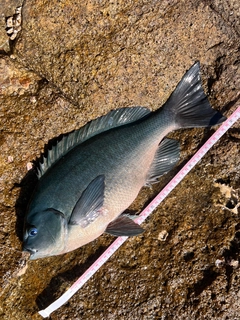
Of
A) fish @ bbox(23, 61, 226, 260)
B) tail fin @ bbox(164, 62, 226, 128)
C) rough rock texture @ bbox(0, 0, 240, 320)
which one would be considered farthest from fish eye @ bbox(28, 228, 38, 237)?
tail fin @ bbox(164, 62, 226, 128)

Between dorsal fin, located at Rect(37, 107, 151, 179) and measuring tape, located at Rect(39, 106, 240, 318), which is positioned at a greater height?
dorsal fin, located at Rect(37, 107, 151, 179)

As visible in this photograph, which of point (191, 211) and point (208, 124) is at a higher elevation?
point (208, 124)

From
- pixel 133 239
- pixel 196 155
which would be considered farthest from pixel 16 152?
pixel 196 155

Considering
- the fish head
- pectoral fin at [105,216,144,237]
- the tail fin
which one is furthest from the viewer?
the tail fin

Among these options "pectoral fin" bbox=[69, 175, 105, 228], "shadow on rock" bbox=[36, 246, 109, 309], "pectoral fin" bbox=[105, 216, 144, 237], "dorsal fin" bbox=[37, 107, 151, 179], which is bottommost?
"shadow on rock" bbox=[36, 246, 109, 309]

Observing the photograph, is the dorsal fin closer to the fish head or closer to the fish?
the fish

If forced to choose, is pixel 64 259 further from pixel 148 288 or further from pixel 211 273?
pixel 211 273

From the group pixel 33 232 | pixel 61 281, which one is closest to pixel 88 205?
pixel 33 232
